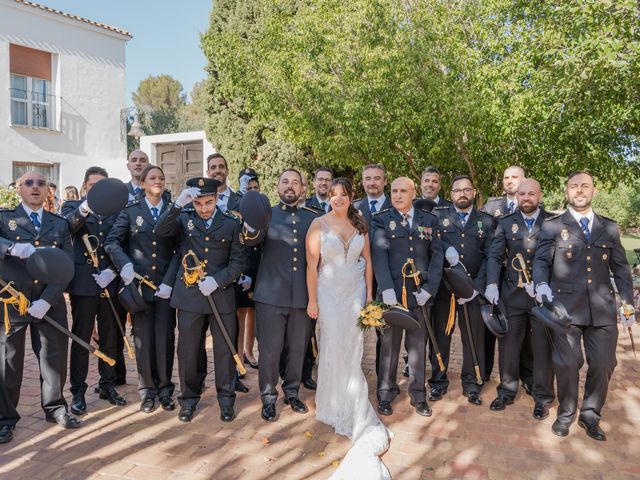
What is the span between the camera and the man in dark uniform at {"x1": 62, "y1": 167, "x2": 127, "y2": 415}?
15.4 ft

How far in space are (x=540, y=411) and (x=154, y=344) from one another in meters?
3.58

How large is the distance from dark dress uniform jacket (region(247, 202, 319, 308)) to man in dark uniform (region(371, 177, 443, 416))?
0.68 m

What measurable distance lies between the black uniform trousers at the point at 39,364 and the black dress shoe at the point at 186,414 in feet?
3.15

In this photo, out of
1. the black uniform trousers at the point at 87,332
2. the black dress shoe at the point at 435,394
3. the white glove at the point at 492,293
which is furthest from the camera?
the black dress shoe at the point at 435,394

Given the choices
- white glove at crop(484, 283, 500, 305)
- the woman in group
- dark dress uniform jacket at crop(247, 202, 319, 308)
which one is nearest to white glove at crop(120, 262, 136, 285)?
the woman in group

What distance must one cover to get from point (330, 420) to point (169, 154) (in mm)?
17195

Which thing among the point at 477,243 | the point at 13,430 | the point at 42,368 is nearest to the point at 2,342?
the point at 42,368

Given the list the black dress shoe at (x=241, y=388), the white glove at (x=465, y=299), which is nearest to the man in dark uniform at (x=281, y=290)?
the black dress shoe at (x=241, y=388)

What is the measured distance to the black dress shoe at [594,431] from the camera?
174 inches

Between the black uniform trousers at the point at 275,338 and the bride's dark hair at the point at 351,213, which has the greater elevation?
the bride's dark hair at the point at 351,213

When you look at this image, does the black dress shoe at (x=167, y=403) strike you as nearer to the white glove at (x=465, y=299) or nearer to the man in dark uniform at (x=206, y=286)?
the man in dark uniform at (x=206, y=286)

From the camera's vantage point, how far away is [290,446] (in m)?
4.17

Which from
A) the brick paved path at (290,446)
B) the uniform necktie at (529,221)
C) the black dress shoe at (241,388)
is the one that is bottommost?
the brick paved path at (290,446)

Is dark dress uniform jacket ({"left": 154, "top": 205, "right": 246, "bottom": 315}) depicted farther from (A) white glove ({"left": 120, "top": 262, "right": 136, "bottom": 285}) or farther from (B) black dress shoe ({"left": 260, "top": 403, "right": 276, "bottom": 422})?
(B) black dress shoe ({"left": 260, "top": 403, "right": 276, "bottom": 422})
